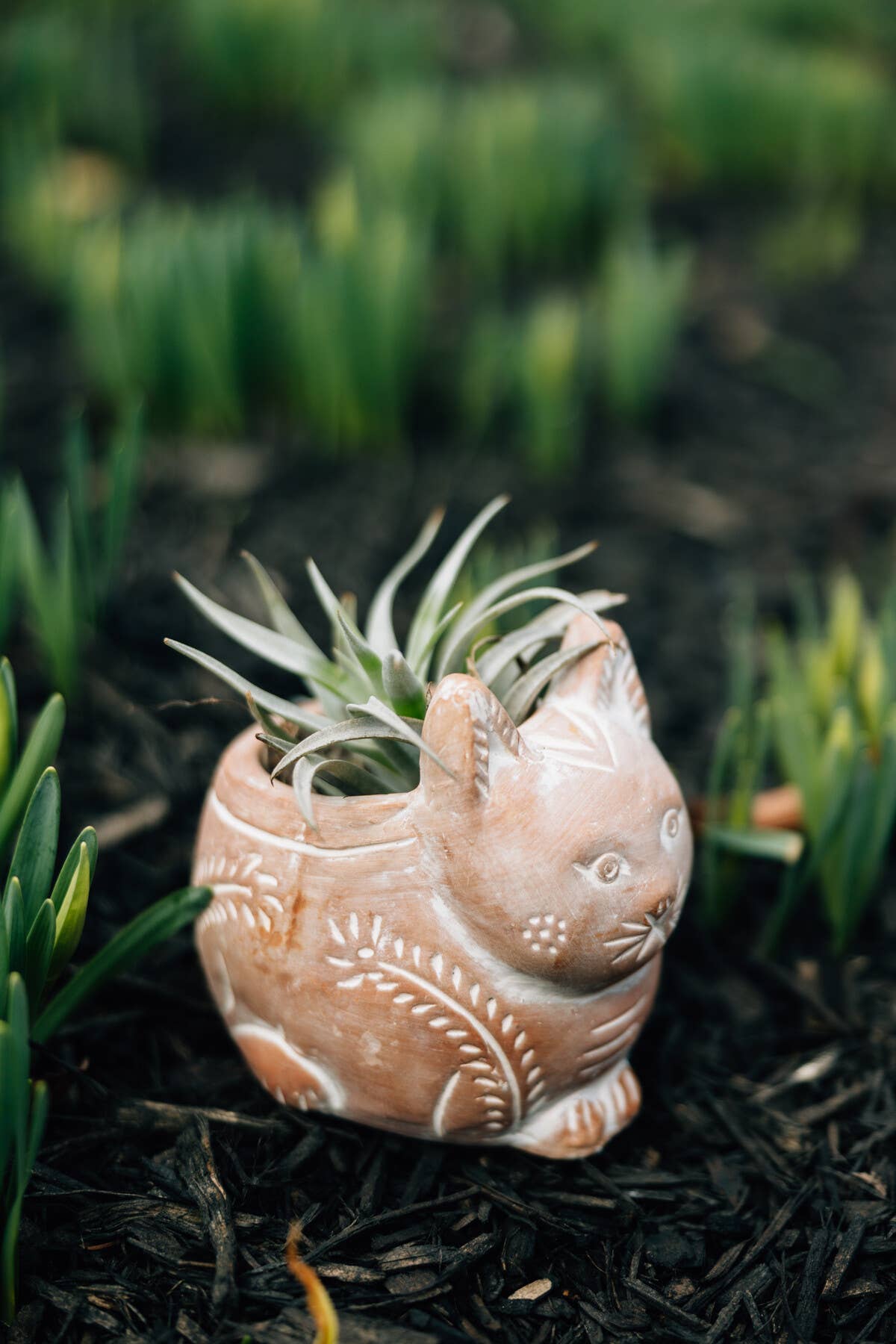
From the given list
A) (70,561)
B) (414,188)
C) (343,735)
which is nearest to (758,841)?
(343,735)

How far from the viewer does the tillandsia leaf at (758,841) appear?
4.69ft

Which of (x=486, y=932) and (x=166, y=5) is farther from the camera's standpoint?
(x=166, y=5)

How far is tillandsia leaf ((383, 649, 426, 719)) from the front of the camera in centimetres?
111

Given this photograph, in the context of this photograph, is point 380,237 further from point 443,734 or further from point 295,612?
point 443,734

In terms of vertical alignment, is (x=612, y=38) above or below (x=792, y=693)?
above

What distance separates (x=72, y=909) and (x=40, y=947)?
4 centimetres

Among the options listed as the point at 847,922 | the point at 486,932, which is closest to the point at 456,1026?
the point at 486,932

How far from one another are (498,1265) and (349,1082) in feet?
0.79

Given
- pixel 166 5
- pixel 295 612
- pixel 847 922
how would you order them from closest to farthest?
1. pixel 847 922
2. pixel 295 612
3. pixel 166 5

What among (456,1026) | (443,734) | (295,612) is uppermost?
(443,734)

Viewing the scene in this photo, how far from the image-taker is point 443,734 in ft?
3.40

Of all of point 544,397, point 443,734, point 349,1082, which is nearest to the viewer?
point 443,734

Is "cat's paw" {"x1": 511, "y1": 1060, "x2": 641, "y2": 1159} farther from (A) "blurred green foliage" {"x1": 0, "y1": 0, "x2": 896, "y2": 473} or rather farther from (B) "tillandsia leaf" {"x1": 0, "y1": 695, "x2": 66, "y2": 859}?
(A) "blurred green foliage" {"x1": 0, "y1": 0, "x2": 896, "y2": 473}

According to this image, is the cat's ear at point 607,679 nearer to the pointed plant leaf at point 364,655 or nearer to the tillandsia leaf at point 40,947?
the pointed plant leaf at point 364,655
